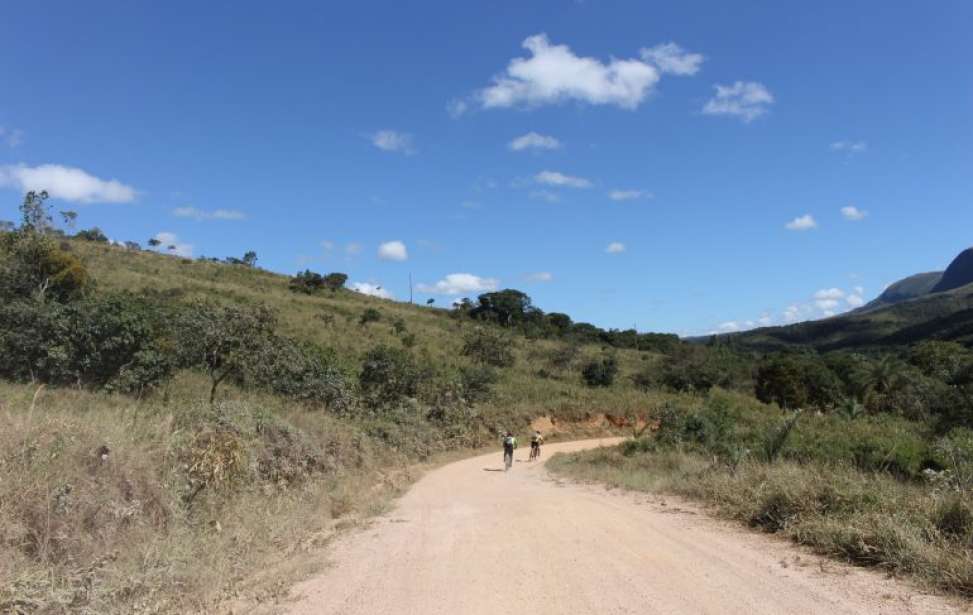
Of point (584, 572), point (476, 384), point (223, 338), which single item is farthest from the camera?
point (476, 384)

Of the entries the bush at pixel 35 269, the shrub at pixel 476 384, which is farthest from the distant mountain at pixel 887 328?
the bush at pixel 35 269

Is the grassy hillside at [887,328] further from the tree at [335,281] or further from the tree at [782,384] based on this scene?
the tree at [335,281]

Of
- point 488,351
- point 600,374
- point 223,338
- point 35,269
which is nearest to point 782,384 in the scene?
point 600,374

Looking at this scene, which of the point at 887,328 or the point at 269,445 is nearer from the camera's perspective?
the point at 269,445

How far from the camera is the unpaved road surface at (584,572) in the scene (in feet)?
19.7

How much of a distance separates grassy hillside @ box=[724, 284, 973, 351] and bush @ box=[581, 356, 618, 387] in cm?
8730

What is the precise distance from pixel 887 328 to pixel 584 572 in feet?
576

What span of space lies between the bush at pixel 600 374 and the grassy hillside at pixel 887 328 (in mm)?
87304

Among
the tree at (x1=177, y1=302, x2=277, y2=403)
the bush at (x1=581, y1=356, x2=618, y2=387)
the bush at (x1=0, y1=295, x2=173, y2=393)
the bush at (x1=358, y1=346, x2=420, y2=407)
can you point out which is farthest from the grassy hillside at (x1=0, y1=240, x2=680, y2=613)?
the bush at (x1=581, y1=356, x2=618, y2=387)

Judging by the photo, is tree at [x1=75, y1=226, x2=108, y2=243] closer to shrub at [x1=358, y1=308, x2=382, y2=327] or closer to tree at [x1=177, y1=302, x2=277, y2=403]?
shrub at [x1=358, y1=308, x2=382, y2=327]

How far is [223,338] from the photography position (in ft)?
67.3

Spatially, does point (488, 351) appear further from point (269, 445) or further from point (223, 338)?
point (269, 445)

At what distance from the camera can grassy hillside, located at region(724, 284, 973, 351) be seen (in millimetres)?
127562

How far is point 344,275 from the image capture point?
310ft
